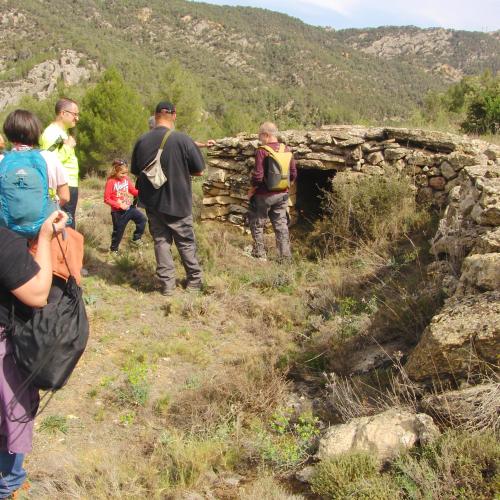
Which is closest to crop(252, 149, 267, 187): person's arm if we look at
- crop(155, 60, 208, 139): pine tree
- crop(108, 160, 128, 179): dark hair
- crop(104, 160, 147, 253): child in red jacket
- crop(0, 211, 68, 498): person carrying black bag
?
crop(104, 160, 147, 253): child in red jacket

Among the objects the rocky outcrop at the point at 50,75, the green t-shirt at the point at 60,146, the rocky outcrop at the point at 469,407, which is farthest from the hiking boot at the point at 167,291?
the rocky outcrop at the point at 50,75

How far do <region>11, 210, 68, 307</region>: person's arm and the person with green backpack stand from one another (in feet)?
11.1

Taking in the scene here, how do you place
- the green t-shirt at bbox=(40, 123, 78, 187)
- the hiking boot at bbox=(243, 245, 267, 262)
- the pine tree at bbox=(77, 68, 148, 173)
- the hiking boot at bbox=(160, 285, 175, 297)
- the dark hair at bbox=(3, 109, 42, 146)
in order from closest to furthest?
the dark hair at bbox=(3, 109, 42, 146), the green t-shirt at bbox=(40, 123, 78, 187), the hiking boot at bbox=(160, 285, 175, 297), the hiking boot at bbox=(243, 245, 267, 262), the pine tree at bbox=(77, 68, 148, 173)

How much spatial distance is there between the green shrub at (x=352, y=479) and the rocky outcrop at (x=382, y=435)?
A: 0.24ft

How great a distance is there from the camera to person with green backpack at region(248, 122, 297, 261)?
502cm

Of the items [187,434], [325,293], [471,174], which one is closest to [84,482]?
[187,434]

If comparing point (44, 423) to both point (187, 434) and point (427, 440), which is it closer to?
point (187, 434)

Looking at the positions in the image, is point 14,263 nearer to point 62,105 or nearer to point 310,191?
point 62,105

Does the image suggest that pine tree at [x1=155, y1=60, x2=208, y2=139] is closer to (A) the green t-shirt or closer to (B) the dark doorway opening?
(B) the dark doorway opening

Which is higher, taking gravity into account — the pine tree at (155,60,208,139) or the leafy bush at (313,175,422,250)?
the pine tree at (155,60,208,139)

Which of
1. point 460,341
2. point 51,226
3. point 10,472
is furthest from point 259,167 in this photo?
point 10,472

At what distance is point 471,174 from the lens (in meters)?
4.27

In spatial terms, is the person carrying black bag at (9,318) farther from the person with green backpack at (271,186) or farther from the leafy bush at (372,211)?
the leafy bush at (372,211)

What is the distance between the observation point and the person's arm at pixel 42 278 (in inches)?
66.3
